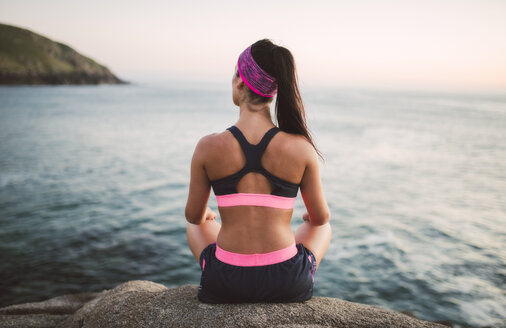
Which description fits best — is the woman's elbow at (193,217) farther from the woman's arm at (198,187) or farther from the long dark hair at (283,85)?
the long dark hair at (283,85)

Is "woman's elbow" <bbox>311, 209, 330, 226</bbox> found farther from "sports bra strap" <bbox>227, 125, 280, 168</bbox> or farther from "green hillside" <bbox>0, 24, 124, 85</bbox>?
"green hillside" <bbox>0, 24, 124, 85</bbox>

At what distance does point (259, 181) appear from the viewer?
264 centimetres

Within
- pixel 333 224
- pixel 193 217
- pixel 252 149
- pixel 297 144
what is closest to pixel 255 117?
pixel 252 149

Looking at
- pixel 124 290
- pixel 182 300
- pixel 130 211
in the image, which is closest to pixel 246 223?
pixel 182 300

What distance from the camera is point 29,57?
10988 cm

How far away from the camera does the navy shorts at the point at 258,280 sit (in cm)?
279

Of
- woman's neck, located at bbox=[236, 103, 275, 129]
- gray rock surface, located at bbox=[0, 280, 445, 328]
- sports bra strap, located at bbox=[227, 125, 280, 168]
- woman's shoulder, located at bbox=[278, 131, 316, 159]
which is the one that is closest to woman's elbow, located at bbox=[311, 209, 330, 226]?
woman's shoulder, located at bbox=[278, 131, 316, 159]

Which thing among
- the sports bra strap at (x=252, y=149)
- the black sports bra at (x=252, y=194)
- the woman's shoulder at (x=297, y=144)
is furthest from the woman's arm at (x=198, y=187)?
the woman's shoulder at (x=297, y=144)

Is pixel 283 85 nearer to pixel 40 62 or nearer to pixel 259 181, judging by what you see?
pixel 259 181

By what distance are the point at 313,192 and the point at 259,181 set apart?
1.85ft

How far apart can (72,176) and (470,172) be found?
65.7 feet

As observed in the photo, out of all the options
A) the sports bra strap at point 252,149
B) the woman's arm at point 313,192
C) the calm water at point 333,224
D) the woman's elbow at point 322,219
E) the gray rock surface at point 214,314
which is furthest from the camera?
the calm water at point 333,224

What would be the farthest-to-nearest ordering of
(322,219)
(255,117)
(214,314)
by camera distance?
(322,219), (214,314), (255,117)

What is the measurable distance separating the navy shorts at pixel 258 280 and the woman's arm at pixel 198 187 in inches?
14.6
